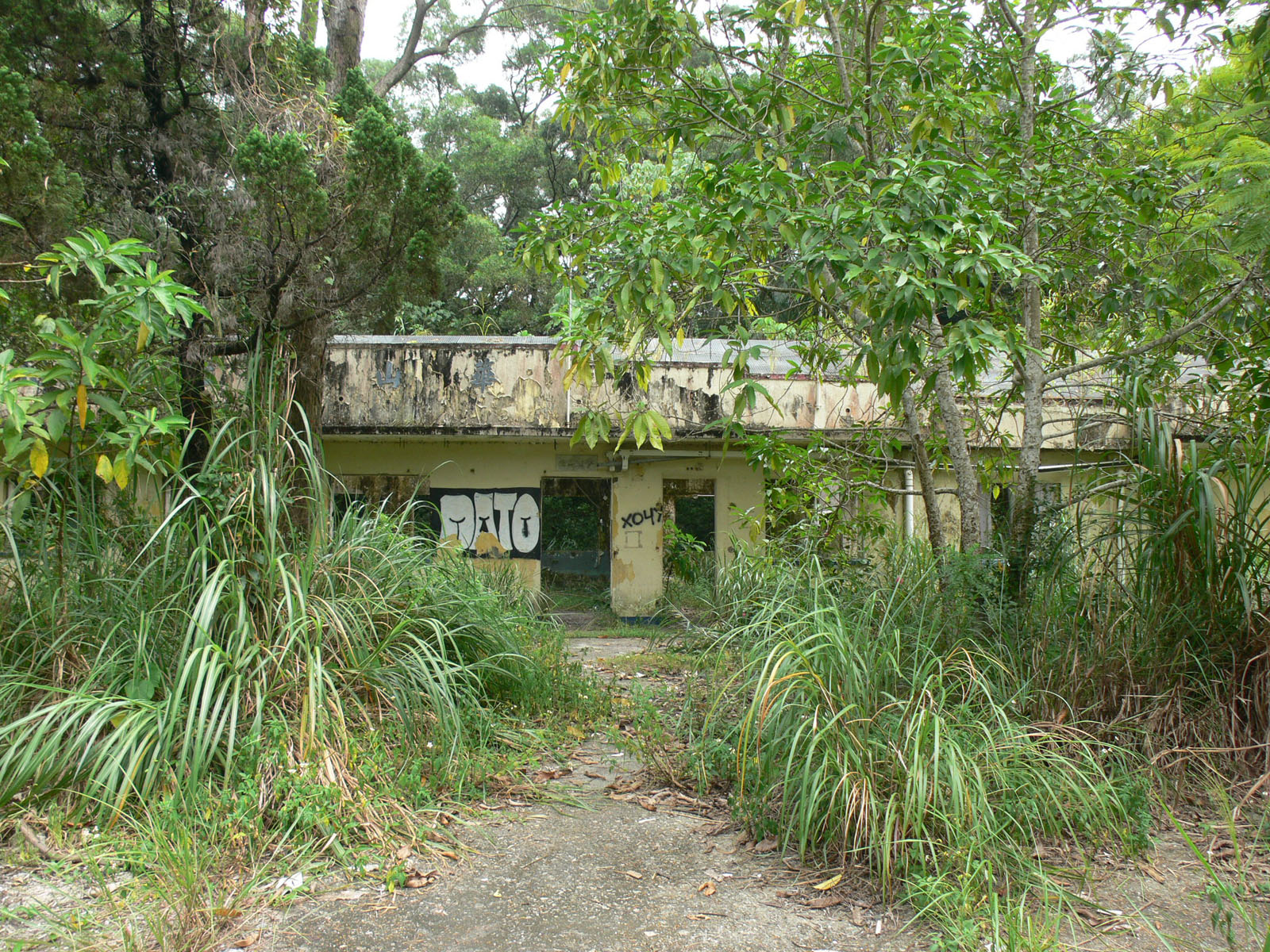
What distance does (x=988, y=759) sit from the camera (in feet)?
11.4

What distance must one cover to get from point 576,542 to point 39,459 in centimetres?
955

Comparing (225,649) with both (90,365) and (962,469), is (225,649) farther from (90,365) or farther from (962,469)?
(962,469)

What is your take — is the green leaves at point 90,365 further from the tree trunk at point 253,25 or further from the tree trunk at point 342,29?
the tree trunk at point 342,29

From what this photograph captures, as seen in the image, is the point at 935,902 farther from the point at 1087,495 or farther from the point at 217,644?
the point at 217,644

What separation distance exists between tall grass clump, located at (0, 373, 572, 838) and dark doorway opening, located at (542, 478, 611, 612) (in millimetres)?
7241

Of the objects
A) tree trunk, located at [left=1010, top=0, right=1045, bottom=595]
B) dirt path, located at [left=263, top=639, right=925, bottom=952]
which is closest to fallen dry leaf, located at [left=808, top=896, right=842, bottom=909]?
dirt path, located at [left=263, top=639, right=925, bottom=952]

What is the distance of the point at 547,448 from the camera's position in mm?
11938

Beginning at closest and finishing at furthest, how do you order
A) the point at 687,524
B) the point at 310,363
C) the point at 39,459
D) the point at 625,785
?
the point at 39,459 → the point at 625,785 → the point at 310,363 → the point at 687,524

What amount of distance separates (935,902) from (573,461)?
9.32m

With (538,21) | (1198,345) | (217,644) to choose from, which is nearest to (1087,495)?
(1198,345)

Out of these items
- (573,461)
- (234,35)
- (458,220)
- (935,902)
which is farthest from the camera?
(573,461)

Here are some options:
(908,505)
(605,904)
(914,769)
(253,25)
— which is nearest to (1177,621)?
(914,769)

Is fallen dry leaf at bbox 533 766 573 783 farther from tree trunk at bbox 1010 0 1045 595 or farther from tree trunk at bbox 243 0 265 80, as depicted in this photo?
tree trunk at bbox 243 0 265 80

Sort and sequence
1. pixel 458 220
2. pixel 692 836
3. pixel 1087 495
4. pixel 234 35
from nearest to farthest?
pixel 692 836, pixel 1087 495, pixel 458 220, pixel 234 35
